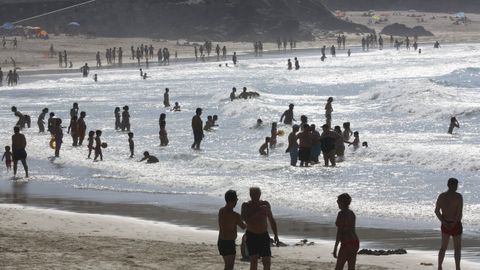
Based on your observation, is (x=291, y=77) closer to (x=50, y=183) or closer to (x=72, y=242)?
(x=50, y=183)

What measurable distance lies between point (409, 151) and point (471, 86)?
Result: 94.3 feet

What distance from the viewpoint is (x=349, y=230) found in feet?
33.8

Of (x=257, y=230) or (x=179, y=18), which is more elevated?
(x=179, y=18)

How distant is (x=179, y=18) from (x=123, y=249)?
85.0 meters

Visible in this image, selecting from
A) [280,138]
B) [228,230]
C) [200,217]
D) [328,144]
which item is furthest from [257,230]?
[280,138]

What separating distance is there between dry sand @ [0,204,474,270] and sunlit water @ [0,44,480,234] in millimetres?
2744

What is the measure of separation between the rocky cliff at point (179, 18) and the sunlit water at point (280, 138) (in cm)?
2564

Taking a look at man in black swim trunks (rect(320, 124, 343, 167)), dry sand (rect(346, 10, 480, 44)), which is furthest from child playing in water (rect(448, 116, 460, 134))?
dry sand (rect(346, 10, 480, 44))

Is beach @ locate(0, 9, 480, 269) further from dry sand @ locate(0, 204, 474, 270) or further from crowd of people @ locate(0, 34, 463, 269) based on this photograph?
crowd of people @ locate(0, 34, 463, 269)

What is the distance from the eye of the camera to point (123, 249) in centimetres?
1288

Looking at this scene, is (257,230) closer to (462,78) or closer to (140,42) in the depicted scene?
(462,78)

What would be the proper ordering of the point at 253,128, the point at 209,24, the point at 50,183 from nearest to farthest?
the point at 50,183, the point at 253,128, the point at 209,24

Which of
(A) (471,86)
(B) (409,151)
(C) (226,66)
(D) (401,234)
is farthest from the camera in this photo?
(C) (226,66)

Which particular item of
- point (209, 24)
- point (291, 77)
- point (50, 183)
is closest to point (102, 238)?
point (50, 183)
